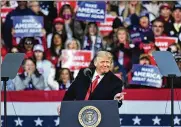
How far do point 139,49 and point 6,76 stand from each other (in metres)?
2.01

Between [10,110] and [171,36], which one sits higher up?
[171,36]

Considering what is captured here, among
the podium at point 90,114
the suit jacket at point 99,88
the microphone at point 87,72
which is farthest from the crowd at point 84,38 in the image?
the podium at point 90,114

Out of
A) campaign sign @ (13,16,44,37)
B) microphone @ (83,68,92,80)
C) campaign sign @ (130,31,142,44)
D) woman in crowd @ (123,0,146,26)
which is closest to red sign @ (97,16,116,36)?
woman in crowd @ (123,0,146,26)

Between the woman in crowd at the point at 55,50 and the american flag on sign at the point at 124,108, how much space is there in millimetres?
389

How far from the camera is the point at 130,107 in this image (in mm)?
7672

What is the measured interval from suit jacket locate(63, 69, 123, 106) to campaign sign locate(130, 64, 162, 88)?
1.84 m

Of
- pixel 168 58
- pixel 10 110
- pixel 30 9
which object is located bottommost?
pixel 10 110

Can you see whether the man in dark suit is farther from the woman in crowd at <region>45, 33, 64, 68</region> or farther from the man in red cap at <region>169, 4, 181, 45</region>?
the man in red cap at <region>169, 4, 181, 45</region>

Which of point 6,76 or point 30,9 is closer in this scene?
point 6,76

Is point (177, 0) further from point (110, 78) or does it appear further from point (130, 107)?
point (110, 78)

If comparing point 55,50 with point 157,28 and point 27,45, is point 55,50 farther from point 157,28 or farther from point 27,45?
point 157,28

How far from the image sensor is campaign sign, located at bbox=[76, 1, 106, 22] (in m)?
7.57

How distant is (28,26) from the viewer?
766cm

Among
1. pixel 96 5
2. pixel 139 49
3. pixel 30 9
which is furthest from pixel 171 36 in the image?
pixel 30 9
